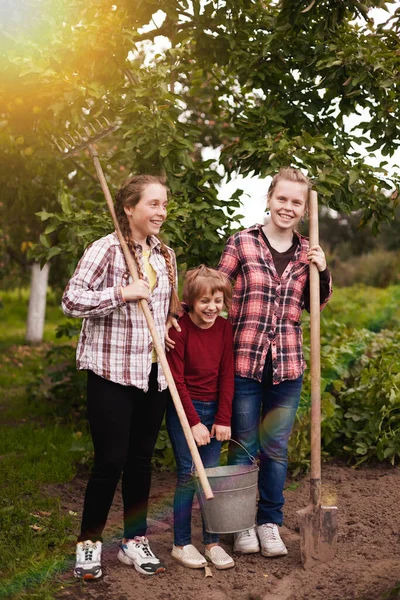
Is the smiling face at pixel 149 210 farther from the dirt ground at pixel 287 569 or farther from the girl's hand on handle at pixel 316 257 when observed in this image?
the dirt ground at pixel 287 569

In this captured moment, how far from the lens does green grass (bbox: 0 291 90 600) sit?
10.3ft

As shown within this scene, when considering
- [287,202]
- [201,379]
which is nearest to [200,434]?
[201,379]

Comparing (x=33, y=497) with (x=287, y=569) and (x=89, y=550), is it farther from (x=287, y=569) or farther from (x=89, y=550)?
(x=287, y=569)

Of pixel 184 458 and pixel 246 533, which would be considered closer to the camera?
pixel 184 458

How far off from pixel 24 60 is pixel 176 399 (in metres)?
2.29

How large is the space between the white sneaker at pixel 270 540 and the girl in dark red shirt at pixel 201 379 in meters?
0.21

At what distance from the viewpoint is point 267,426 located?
337cm

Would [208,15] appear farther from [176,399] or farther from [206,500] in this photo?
[206,500]

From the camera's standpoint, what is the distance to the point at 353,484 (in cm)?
437

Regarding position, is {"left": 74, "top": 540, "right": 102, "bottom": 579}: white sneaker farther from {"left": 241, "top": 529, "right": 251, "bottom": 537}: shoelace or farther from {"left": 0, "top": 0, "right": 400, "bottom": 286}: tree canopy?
{"left": 0, "top": 0, "right": 400, "bottom": 286}: tree canopy

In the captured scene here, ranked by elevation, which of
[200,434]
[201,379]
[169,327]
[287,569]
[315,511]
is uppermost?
[169,327]

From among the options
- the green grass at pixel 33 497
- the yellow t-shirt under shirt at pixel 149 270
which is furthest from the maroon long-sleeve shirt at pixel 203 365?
the green grass at pixel 33 497

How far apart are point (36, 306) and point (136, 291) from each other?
28.7 feet

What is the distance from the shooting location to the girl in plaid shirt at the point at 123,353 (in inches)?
115
